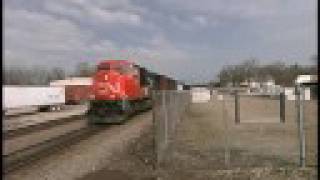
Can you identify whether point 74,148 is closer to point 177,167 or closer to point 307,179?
point 177,167

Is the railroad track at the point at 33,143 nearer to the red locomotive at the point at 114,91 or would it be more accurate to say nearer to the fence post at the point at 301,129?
the red locomotive at the point at 114,91

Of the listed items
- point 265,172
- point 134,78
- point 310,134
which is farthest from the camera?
point 134,78

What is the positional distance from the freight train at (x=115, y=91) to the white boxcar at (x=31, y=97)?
16998 mm

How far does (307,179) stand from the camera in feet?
35.8

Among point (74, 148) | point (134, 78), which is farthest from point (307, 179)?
point (134, 78)

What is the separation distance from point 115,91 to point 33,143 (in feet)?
36.8

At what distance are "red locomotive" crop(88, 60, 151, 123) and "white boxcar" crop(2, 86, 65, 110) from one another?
1713 centimetres

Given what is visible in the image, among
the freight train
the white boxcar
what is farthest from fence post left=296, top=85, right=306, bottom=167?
the white boxcar

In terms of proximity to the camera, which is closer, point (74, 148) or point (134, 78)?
point (74, 148)

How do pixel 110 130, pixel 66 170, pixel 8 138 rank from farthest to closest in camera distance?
pixel 110 130 < pixel 8 138 < pixel 66 170

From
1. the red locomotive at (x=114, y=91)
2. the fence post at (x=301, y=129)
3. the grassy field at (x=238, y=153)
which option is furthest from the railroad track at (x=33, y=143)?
the fence post at (x=301, y=129)

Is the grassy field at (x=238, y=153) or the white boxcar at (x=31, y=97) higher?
the white boxcar at (x=31, y=97)

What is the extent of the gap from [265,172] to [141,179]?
253 cm

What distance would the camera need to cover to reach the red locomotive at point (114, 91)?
106 ft
